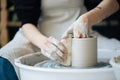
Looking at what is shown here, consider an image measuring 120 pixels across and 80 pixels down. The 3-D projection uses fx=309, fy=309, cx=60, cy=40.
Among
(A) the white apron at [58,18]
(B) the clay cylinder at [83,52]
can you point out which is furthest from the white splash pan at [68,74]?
(A) the white apron at [58,18]

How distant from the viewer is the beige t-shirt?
4.28 ft

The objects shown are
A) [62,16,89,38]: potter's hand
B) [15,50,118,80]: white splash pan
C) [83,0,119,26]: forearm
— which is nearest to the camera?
[15,50,118,80]: white splash pan

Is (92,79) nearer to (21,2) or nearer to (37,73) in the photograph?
(37,73)

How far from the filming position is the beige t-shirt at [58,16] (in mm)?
1304

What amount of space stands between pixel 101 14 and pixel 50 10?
254mm

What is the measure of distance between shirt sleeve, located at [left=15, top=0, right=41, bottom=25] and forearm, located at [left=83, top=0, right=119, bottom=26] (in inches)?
11.0

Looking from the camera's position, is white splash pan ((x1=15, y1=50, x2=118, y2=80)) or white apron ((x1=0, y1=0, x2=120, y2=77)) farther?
white apron ((x1=0, y1=0, x2=120, y2=77))

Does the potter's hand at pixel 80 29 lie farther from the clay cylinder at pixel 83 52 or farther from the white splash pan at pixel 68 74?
the white splash pan at pixel 68 74

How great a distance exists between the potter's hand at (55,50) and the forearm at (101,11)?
16cm

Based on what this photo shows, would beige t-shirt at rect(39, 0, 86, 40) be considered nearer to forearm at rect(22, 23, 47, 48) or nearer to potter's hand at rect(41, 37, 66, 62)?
forearm at rect(22, 23, 47, 48)

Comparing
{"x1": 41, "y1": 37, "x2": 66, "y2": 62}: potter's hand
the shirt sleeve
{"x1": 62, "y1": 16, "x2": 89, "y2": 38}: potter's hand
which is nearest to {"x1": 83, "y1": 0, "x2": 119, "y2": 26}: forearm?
{"x1": 62, "y1": 16, "x2": 89, "y2": 38}: potter's hand

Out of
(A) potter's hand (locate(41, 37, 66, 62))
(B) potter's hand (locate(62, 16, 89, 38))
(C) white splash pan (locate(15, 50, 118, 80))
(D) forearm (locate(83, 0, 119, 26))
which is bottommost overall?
(C) white splash pan (locate(15, 50, 118, 80))

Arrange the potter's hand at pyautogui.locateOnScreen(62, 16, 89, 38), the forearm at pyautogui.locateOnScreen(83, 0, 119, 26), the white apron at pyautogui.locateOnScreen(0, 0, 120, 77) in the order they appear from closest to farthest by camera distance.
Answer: the potter's hand at pyautogui.locateOnScreen(62, 16, 89, 38) < the forearm at pyautogui.locateOnScreen(83, 0, 119, 26) < the white apron at pyautogui.locateOnScreen(0, 0, 120, 77)

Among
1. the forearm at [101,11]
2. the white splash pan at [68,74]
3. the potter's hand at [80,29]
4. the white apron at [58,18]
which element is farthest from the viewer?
the white apron at [58,18]
